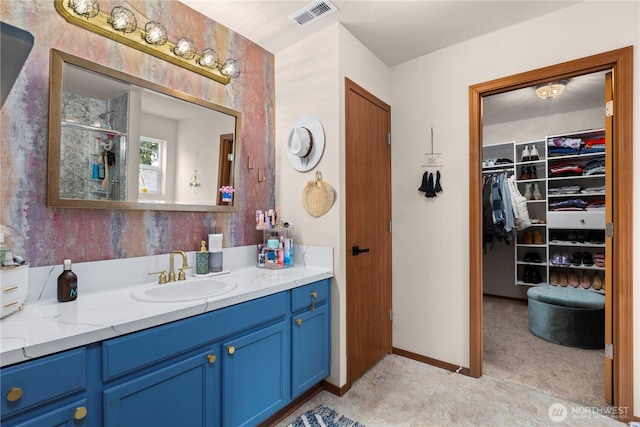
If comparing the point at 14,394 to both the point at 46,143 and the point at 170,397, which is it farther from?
the point at 46,143

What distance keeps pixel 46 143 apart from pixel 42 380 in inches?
40.0

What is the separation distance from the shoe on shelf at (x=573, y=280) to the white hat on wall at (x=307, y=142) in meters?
3.67

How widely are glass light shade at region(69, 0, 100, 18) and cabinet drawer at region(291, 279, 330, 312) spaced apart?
1.71 meters

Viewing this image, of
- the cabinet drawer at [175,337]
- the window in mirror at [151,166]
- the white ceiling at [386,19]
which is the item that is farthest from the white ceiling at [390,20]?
the cabinet drawer at [175,337]

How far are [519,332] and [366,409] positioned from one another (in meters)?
2.15

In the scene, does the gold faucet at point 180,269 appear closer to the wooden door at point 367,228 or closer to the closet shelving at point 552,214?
the wooden door at point 367,228

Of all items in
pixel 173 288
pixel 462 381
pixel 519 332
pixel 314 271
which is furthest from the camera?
pixel 519 332

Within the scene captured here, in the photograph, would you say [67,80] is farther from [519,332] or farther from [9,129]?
[519,332]

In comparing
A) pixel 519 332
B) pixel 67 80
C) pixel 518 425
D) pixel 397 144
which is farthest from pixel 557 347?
pixel 67 80

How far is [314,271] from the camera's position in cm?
204

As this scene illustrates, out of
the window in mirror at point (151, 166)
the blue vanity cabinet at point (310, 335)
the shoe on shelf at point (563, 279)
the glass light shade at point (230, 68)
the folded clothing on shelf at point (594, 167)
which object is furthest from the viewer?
the shoe on shelf at point (563, 279)

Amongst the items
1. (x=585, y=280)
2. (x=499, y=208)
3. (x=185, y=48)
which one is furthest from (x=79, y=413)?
(x=585, y=280)

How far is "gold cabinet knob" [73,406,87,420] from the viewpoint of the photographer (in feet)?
3.19

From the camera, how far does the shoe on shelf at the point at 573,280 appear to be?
3718mm
